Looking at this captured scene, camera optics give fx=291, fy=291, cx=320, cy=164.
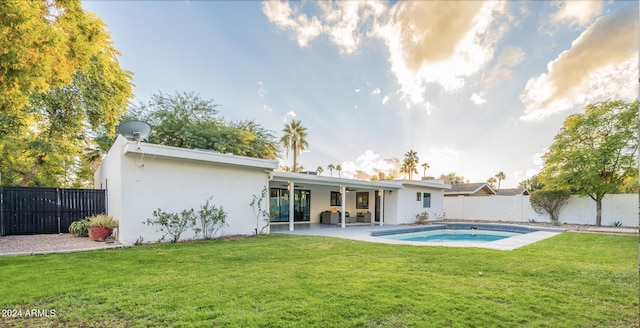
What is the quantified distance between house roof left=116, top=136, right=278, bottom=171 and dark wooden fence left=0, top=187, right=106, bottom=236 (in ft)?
13.5

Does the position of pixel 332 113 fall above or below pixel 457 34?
below

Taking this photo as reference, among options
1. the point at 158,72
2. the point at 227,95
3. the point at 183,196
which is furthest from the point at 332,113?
the point at 183,196

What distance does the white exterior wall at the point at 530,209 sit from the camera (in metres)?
16.0

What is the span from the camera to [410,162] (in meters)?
43.6

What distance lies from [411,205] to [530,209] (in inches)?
332

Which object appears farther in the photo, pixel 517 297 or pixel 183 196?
pixel 183 196

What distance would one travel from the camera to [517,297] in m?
3.91

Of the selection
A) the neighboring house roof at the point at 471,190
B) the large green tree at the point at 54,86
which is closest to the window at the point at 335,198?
the large green tree at the point at 54,86

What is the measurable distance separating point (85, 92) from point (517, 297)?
13908mm

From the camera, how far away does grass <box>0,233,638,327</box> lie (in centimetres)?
320

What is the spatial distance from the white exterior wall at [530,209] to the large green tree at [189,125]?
15.8 metres

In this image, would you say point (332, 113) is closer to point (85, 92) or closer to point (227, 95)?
point (227, 95)

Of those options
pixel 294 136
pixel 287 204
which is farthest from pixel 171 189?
pixel 294 136

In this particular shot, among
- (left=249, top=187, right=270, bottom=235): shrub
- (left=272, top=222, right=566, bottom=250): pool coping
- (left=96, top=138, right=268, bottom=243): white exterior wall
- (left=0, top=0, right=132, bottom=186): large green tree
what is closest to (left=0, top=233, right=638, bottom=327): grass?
(left=96, top=138, right=268, bottom=243): white exterior wall
